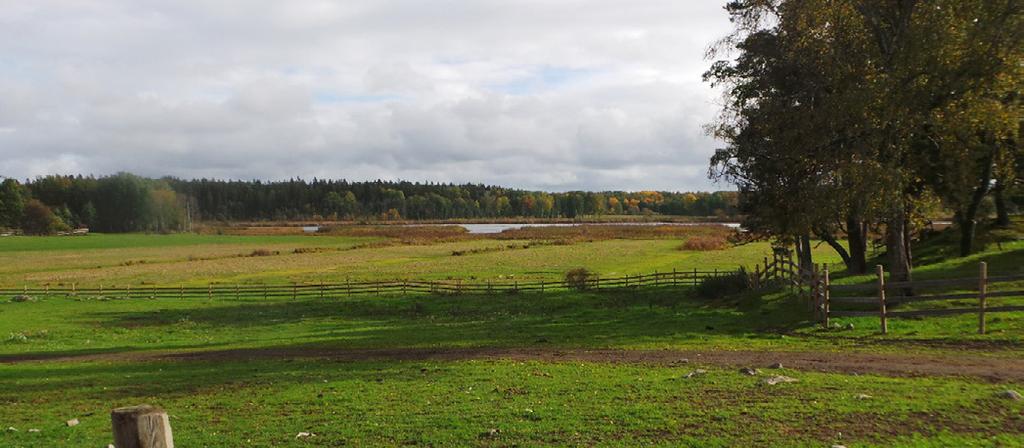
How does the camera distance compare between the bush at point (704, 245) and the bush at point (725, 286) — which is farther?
the bush at point (704, 245)

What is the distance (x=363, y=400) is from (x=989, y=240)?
106 feet

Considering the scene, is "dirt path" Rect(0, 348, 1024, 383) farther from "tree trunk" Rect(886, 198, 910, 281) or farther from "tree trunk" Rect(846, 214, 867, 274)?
"tree trunk" Rect(846, 214, 867, 274)

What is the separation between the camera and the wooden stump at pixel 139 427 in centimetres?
429

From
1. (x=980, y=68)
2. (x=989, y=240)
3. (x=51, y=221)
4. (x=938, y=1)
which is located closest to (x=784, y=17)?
(x=938, y=1)

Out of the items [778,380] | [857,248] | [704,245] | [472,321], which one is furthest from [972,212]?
[704,245]

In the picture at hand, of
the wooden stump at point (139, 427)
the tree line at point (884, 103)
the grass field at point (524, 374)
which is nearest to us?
the wooden stump at point (139, 427)

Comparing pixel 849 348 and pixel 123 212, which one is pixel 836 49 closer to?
pixel 849 348

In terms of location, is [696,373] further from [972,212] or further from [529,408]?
[972,212]

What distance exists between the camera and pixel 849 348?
1667 centimetres

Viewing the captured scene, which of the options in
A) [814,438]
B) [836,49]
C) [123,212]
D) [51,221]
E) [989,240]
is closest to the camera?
[814,438]

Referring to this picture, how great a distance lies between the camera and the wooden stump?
14.1ft

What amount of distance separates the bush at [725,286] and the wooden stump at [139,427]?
32437mm

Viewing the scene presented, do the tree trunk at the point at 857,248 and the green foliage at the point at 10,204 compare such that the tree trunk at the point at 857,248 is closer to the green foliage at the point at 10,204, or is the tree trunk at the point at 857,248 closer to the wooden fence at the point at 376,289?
the wooden fence at the point at 376,289

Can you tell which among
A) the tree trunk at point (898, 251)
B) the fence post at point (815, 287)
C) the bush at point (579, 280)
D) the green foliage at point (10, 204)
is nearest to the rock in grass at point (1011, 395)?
the fence post at point (815, 287)
